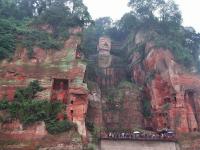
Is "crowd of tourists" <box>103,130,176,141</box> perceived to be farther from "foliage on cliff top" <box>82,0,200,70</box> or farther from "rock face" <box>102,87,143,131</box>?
"foliage on cliff top" <box>82,0,200,70</box>

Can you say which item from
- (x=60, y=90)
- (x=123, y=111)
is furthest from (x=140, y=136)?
(x=60, y=90)

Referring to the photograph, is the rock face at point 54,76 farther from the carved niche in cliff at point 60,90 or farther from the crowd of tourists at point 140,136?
the crowd of tourists at point 140,136

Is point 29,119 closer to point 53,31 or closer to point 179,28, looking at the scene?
point 53,31

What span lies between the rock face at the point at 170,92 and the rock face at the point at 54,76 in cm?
981

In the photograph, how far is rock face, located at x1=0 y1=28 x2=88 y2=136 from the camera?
31781 mm

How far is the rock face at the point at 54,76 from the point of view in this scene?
31781 mm

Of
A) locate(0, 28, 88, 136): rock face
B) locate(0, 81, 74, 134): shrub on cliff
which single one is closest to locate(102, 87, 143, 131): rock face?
locate(0, 28, 88, 136): rock face

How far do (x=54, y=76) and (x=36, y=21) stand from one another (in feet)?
33.3

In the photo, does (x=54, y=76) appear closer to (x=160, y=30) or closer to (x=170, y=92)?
(x=170, y=92)

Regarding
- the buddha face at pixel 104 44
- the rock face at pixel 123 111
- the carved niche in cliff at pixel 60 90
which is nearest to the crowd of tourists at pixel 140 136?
the rock face at pixel 123 111

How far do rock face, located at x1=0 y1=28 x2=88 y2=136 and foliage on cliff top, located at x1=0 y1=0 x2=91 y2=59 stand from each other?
1153 millimetres

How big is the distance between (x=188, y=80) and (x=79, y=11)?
16.0 m

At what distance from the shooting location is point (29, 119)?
2942cm

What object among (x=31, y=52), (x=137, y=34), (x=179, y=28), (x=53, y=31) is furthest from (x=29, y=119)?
(x=179, y=28)
